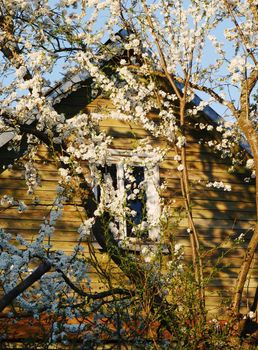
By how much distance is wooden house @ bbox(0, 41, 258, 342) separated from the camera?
13289 millimetres

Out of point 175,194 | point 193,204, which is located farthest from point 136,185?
point 193,204

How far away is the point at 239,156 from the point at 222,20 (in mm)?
2518

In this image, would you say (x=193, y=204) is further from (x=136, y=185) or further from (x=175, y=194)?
(x=136, y=185)

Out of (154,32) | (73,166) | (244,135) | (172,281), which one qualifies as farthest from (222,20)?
(172,281)

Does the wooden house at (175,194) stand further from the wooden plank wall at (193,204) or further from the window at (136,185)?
the window at (136,185)

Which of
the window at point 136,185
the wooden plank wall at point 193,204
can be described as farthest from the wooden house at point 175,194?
the window at point 136,185

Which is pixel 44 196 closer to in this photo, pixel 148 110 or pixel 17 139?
pixel 17 139

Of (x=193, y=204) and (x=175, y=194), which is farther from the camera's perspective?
(x=175, y=194)

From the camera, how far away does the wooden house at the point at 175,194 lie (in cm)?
1329

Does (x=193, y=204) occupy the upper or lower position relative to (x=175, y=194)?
lower

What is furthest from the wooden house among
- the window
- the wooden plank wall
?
the window

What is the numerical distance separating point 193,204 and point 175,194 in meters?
0.39

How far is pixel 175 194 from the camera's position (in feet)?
46.6

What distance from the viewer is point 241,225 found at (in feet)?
47.0
